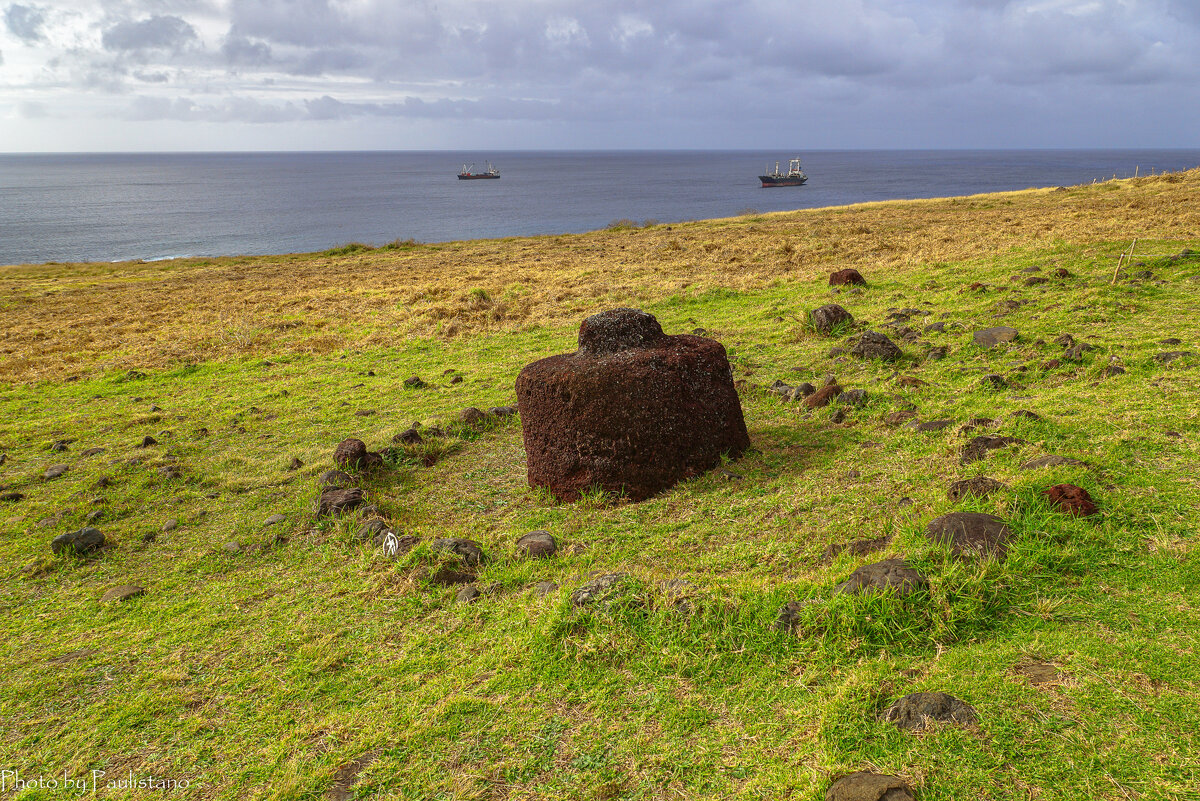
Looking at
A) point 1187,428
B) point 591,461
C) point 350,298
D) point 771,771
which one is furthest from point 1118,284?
point 350,298

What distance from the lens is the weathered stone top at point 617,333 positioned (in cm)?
846

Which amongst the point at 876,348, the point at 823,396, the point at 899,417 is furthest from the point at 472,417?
the point at 876,348

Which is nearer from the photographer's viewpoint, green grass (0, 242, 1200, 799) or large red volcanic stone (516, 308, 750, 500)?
green grass (0, 242, 1200, 799)

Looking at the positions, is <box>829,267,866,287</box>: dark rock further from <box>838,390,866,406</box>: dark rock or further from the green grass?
<box>838,390,866,406</box>: dark rock

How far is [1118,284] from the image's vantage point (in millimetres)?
13438

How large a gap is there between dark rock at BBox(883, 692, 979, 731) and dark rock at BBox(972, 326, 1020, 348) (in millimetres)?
8749

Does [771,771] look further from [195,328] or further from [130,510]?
[195,328]

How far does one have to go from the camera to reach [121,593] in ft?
21.6

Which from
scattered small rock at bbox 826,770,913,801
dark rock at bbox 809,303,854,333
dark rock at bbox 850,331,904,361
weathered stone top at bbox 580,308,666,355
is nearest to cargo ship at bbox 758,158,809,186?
dark rock at bbox 809,303,854,333

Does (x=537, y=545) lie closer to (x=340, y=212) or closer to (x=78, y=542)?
(x=78, y=542)

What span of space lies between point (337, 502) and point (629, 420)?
11.5 feet

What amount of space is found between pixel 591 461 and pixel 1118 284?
479 inches

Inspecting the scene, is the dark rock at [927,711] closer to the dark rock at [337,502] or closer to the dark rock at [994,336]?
the dark rock at [337,502]

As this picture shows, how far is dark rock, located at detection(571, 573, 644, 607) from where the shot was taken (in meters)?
5.23
